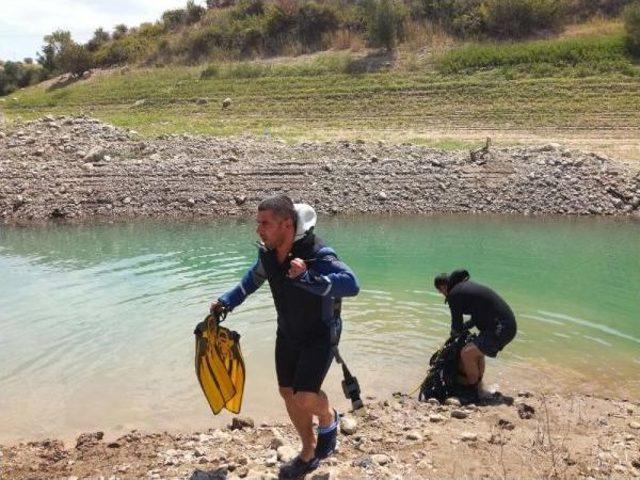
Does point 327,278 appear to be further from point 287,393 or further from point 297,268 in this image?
point 287,393

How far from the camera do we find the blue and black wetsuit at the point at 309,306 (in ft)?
14.5

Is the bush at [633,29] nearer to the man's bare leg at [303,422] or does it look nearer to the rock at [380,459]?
the rock at [380,459]

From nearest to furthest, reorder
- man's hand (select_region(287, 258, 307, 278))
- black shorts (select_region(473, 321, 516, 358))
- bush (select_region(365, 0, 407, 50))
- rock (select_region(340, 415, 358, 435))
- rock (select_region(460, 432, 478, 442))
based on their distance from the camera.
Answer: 1. man's hand (select_region(287, 258, 307, 278))
2. rock (select_region(460, 432, 478, 442))
3. rock (select_region(340, 415, 358, 435))
4. black shorts (select_region(473, 321, 516, 358))
5. bush (select_region(365, 0, 407, 50))

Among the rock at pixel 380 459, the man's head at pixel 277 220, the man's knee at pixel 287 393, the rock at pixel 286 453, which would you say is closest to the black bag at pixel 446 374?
the rock at pixel 380 459

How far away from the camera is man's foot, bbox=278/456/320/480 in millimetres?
4785

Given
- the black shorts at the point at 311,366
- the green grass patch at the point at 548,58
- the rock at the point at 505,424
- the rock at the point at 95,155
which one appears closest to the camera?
the black shorts at the point at 311,366

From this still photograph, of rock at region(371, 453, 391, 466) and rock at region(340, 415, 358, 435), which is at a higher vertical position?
rock at region(371, 453, 391, 466)

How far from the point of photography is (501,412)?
620 centimetres

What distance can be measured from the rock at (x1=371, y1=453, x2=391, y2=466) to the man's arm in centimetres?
137

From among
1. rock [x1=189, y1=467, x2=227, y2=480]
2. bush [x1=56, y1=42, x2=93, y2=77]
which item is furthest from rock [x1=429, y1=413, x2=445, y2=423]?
bush [x1=56, y1=42, x2=93, y2=77]

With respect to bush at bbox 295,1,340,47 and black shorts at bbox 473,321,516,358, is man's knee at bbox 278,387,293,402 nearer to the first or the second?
black shorts at bbox 473,321,516,358

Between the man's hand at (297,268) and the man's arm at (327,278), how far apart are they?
0.04 metres

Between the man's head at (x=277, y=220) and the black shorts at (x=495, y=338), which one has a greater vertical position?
the man's head at (x=277, y=220)

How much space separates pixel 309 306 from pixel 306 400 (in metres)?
0.66
